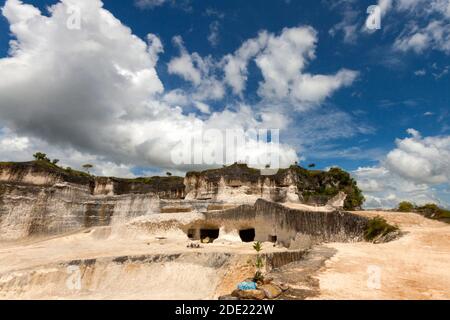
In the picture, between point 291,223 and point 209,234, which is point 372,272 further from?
point 209,234

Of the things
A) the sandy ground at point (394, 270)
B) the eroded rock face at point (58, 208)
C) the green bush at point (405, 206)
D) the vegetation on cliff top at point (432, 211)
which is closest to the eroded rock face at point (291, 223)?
the sandy ground at point (394, 270)

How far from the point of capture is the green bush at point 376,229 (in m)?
14.8

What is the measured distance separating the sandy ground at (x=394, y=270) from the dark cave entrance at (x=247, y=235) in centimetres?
1637

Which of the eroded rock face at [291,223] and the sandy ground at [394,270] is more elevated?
the eroded rock face at [291,223]

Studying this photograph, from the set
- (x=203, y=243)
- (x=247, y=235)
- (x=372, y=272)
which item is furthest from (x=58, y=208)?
(x=372, y=272)

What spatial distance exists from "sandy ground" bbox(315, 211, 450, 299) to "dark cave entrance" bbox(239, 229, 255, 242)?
16374 millimetres

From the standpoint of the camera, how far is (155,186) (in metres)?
45.0

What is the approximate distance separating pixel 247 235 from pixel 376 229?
15670 millimetres

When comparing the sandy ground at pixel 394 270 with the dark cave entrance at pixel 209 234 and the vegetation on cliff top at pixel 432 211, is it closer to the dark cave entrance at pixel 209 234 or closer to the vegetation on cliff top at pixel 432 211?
the vegetation on cliff top at pixel 432 211

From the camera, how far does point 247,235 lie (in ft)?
96.7

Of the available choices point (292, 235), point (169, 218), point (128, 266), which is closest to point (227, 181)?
point (169, 218)
